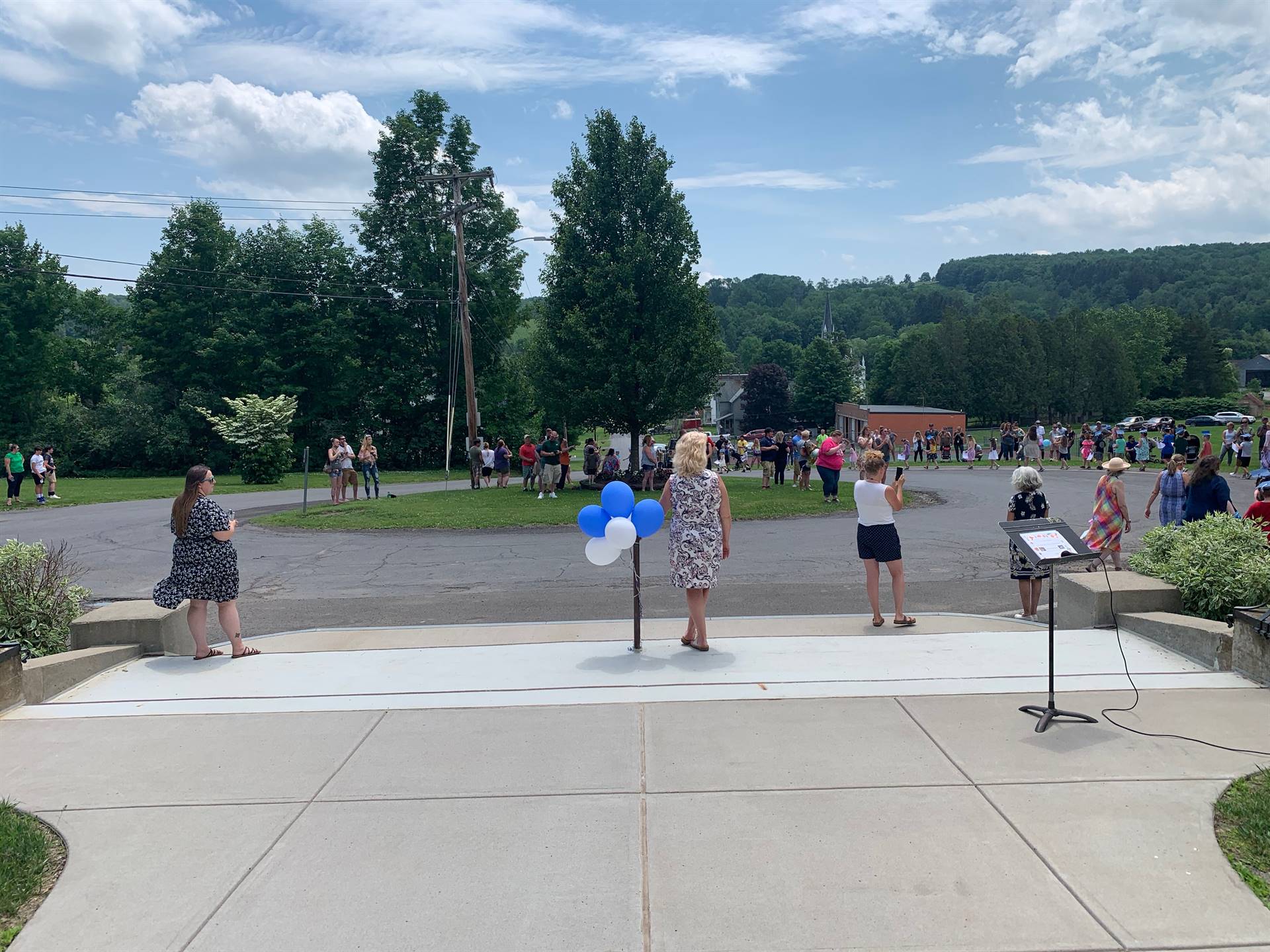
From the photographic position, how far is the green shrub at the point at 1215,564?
23.0 ft

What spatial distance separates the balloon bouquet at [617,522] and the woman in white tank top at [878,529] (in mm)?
1991

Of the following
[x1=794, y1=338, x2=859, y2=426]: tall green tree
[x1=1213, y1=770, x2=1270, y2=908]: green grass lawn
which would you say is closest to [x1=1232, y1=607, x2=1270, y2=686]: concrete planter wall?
[x1=1213, y1=770, x2=1270, y2=908]: green grass lawn

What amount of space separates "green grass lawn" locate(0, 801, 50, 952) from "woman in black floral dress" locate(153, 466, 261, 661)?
9.63 feet

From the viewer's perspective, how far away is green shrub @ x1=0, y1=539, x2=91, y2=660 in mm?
7156

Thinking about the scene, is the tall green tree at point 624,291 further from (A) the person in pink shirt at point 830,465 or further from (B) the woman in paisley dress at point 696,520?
(B) the woman in paisley dress at point 696,520

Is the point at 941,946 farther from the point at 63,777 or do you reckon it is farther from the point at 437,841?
the point at 63,777

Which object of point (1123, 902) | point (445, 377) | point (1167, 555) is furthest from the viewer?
point (445, 377)

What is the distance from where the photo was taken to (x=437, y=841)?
13.8 ft

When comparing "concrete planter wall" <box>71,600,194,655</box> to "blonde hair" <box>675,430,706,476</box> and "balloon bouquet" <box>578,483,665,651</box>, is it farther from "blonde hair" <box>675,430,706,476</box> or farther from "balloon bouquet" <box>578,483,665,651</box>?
"blonde hair" <box>675,430,706,476</box>

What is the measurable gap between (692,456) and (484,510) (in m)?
14.4

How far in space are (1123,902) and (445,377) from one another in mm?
48206

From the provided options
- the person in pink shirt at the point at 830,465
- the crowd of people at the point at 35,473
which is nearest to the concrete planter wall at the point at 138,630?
the person in pink shirt at the point at 830,465

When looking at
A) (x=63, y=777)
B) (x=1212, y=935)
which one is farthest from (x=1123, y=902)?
(x=63, y=777)

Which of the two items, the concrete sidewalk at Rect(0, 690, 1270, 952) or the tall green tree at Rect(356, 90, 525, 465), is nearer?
the concrete sidewalk at Rect(0, 690, 1270, 952)
